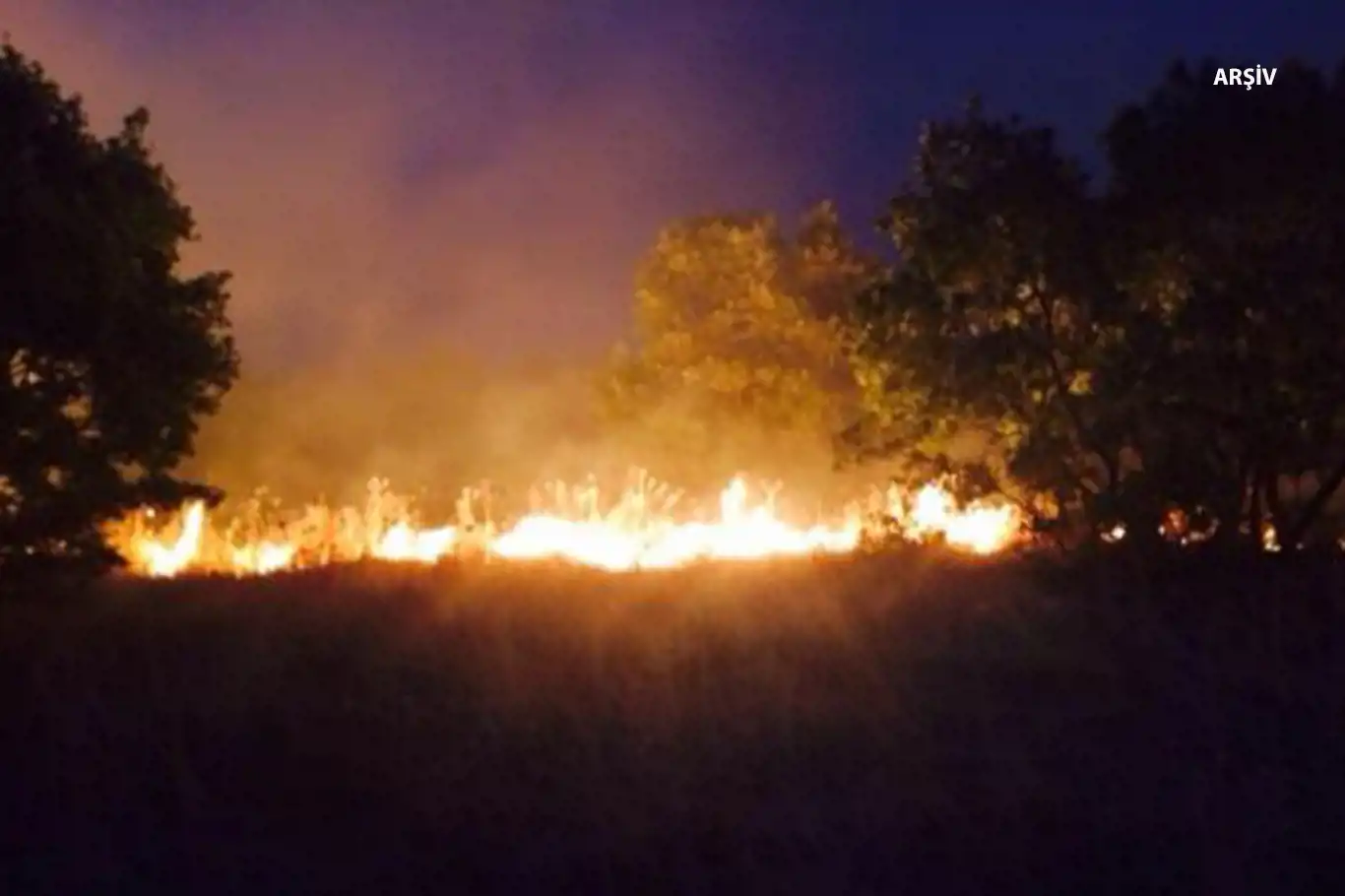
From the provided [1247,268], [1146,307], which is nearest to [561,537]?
[1146,307]

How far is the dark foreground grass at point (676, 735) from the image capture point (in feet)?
26.3

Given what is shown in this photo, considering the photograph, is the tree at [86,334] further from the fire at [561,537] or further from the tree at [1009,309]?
the tree at [1009,309]

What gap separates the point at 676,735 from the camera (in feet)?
30.2

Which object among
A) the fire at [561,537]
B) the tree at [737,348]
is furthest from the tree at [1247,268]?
the tree at [737,348]

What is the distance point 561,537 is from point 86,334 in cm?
459

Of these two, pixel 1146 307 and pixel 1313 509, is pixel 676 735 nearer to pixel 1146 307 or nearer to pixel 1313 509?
pixel 1146 307

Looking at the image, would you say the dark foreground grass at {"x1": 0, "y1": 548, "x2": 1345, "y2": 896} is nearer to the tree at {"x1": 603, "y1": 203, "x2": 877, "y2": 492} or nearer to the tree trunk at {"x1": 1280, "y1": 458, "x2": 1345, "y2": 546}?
the tree trunk at {"x1": 1280, "y1": 458, "x2": 1345, "y2": 546}

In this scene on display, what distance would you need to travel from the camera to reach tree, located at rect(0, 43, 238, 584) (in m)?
10.2

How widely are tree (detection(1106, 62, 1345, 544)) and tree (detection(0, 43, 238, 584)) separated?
572 centimetres

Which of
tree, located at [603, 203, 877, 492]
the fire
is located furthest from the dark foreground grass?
tree, located at [603, 203, 877, 492]

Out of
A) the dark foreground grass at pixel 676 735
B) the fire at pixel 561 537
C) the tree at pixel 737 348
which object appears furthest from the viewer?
the tree at pixel 737 348

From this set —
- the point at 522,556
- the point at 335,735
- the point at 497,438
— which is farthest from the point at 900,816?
the point at 497,438

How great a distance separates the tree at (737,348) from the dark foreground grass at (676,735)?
10015 mm

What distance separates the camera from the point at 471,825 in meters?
8.31
